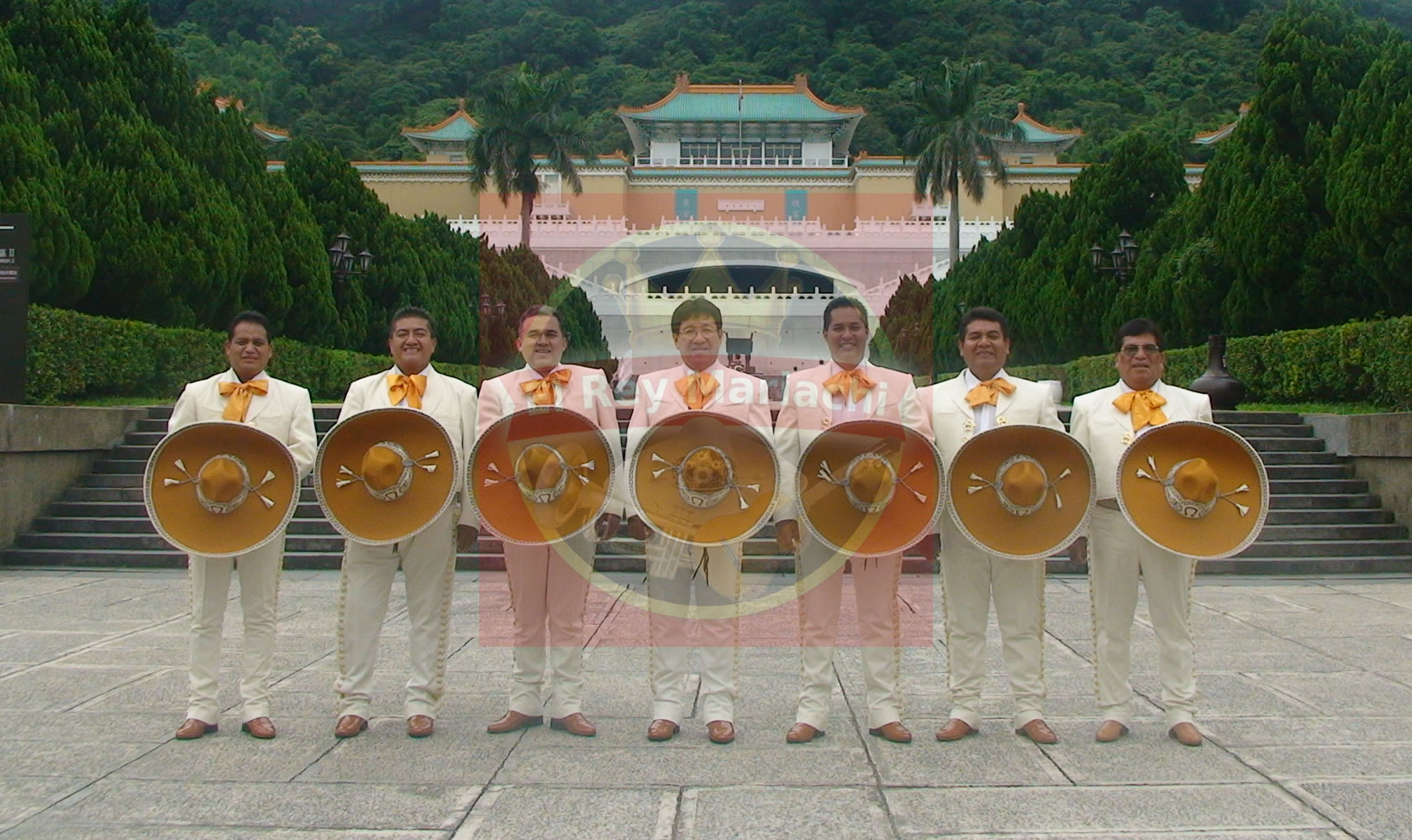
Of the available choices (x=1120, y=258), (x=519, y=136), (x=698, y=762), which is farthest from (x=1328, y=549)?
(x=519, y=136)

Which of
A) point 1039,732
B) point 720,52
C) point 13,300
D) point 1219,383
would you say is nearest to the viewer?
point 1039,732

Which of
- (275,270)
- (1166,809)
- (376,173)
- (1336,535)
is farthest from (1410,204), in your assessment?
(376,173)

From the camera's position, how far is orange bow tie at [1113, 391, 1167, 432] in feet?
13.9

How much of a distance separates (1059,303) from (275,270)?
43.5 feet

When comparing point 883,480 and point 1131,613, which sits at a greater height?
point 883,480

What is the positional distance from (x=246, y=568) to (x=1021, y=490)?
2923mm

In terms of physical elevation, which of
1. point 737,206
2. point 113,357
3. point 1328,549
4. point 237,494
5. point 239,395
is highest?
point 737,206

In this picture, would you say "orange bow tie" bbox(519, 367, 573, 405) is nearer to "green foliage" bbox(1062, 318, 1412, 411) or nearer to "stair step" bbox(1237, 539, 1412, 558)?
"stair step" bbox(1237, 539, 1412, 558)

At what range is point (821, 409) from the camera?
4.27 m

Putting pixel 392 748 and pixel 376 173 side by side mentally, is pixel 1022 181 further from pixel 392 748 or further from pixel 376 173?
pixel 392 748

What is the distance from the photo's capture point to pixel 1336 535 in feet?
32.1

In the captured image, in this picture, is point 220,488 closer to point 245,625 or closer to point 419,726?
point 245,625

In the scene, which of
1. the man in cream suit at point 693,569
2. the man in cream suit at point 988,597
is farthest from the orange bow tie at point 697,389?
the man in cream suit at point 988,597

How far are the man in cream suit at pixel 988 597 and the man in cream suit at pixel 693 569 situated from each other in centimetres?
80
